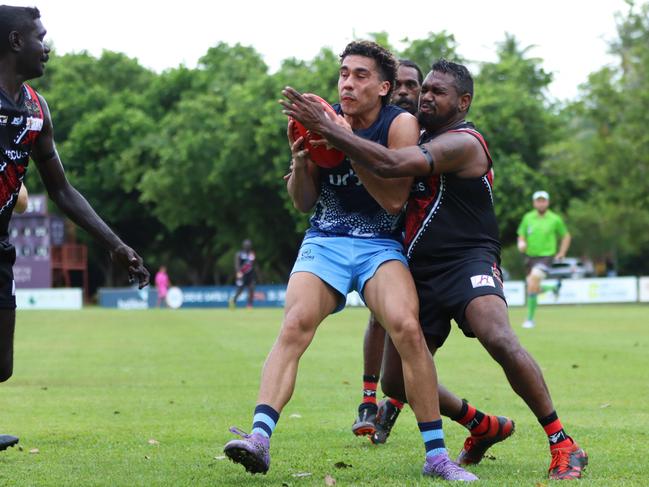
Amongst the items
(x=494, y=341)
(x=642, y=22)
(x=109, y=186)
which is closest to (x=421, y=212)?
(x=494, y=341)

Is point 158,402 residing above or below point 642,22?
below

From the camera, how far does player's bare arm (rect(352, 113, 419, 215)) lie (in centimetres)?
628

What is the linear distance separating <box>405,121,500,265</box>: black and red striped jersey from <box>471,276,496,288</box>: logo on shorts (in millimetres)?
206

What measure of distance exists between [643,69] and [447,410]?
44861 millimetres

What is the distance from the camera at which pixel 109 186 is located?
61781 mm

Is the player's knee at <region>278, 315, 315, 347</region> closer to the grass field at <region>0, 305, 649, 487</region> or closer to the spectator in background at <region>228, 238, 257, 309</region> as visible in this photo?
the grass field at <region>0, 305, 649, 487</region>

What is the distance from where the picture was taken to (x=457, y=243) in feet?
21.3

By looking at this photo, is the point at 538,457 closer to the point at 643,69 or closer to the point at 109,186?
the point at 643,69

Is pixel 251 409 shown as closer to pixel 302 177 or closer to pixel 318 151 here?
pixel 302 177

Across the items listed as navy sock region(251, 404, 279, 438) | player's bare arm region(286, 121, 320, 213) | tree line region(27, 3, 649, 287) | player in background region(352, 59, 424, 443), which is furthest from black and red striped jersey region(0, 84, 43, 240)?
tree line region(27, 3, 649, 287)

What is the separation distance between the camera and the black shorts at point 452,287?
20.8 feet

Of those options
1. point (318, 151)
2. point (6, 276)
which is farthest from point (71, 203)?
point (318, 151)

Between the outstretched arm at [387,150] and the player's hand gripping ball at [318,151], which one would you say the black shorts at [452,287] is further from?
the player's hand gripping ball at [318,151]

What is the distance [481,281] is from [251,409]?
4002 mm
